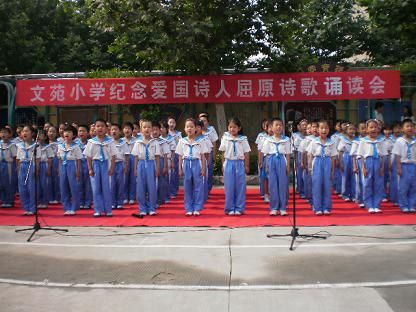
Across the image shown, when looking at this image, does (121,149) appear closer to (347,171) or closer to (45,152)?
(45,152)

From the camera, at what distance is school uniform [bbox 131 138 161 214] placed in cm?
838

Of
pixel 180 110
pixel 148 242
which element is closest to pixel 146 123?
pixel 148 242

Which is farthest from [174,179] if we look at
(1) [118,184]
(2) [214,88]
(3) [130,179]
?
(2) [214,88]

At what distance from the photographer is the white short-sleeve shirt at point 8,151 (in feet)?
31.4

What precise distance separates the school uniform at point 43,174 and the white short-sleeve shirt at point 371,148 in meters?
5.66

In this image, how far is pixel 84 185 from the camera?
30.4 feet

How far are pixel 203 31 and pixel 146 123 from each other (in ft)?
11.0

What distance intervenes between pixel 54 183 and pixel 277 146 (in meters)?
4.71

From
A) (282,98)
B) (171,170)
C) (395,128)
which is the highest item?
(282,98)

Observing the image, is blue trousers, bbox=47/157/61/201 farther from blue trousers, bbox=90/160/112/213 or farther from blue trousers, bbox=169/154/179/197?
blue trousers, bbox=169/154/179/197

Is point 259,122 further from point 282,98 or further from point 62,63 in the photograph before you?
point 62,63

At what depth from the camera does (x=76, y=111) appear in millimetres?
14656

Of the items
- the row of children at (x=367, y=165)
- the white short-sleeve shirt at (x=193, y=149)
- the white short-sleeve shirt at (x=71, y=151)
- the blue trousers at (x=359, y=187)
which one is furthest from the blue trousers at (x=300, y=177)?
the white short-sleeve shirt at (x=71, y=151)

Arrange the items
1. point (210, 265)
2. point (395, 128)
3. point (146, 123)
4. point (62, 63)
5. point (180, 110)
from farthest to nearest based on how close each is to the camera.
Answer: point (62, 63) → point (180, 110) → point (395, 128) → point (146, 123) → point (210, 265)
